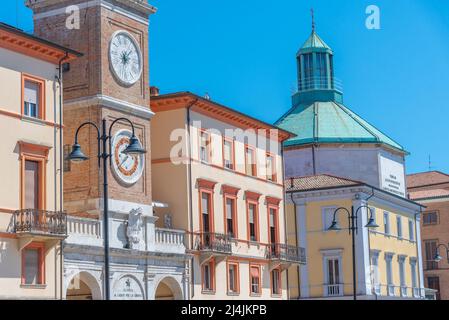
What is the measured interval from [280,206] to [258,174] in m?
3.39

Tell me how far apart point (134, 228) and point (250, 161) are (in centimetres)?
1251

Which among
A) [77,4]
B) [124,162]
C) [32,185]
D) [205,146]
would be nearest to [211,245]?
[205,146]

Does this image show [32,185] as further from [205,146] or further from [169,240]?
[205,146]

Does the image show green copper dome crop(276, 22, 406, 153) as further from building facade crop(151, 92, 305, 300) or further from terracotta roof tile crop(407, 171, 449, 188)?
terracotta roof tile crop(407, 171, 449, 188)

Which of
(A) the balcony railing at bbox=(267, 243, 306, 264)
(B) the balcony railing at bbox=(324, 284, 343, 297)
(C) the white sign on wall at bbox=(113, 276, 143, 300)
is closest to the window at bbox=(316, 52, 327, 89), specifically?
(B) the balcony railing at bbox=(324, 284, 343, 297)

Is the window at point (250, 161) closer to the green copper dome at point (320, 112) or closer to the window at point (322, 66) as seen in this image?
the green copper dome at point (320, 112)

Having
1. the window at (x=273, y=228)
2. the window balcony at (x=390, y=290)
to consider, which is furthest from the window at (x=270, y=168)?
the window balcony at (x=390, y=290)

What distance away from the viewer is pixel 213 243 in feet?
132

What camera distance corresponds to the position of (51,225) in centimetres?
2983

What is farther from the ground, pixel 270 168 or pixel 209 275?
pixel 270 168

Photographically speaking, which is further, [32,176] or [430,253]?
[430,253]

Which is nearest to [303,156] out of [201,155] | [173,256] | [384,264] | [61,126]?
[384,264]

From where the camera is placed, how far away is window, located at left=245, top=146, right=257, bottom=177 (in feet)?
150

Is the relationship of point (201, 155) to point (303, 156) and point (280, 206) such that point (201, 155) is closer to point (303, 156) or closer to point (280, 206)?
point (280, 206)
